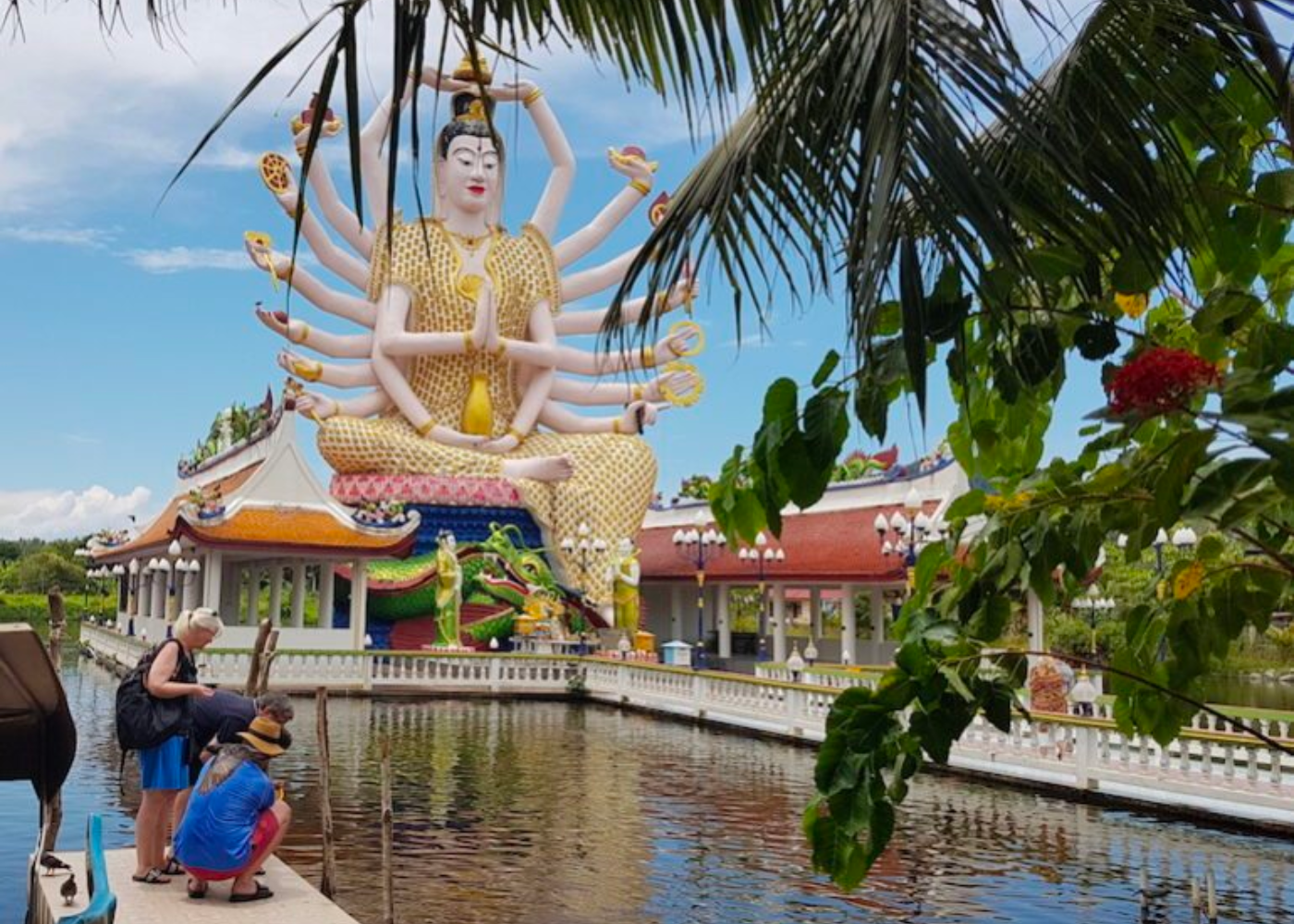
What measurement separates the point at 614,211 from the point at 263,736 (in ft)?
102

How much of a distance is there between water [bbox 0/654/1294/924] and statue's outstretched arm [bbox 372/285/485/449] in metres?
16.5

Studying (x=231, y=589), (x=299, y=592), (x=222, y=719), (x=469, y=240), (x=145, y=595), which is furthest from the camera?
(x=145, y=595)

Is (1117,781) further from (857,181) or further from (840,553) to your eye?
(840,553)

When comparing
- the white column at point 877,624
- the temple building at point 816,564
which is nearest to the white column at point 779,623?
the temple building at point 816,564

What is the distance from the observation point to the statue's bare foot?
32.4m

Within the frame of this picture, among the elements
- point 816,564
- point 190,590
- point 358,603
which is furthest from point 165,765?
point 190,590

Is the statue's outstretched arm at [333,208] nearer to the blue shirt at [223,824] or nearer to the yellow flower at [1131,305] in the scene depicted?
the blue shirt at [223,824]

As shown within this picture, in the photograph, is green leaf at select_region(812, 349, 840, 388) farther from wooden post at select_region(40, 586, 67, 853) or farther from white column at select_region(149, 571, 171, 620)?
white column at select_region(149, 571, 171, 620)

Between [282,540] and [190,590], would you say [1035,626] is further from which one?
[190,590]

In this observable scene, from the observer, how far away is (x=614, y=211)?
37125 millimetres

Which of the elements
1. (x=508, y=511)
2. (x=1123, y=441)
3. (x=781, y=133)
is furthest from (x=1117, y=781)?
(x=508, y=511)

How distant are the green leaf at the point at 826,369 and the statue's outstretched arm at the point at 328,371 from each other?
101ft

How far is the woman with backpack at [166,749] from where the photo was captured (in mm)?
7062

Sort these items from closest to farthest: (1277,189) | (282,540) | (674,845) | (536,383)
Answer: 1. (1277,189)
2. (674,845)
3. (282,540)
4. (536,383)
